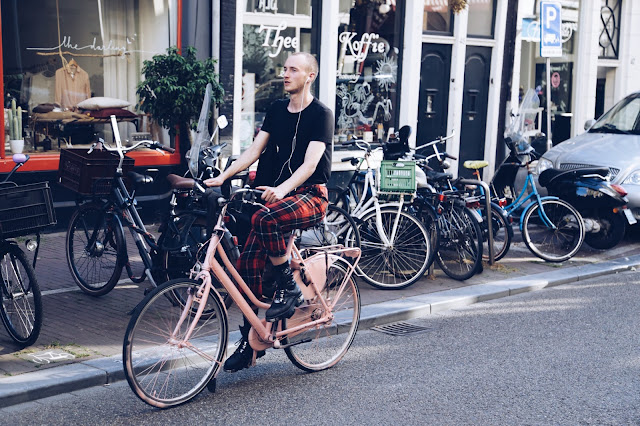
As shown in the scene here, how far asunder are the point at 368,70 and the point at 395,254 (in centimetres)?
534

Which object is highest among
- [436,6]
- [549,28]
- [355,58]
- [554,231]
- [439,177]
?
[436,6]

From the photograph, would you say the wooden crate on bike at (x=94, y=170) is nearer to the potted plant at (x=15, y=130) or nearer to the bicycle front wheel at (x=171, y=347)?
the bicycle front wheel at (x=171, y=347)

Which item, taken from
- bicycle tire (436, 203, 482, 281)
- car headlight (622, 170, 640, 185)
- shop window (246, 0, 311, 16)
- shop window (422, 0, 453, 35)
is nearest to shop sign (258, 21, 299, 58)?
shop window (246, 0, 311, 16)

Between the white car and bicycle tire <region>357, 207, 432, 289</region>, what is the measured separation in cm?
361

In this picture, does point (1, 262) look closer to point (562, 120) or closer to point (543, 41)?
point (543, 41)

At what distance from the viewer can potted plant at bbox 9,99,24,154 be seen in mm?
9617

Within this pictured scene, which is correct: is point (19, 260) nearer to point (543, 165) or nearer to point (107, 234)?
point (107, 234)

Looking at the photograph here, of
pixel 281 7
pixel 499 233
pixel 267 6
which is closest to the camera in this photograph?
pixel 499 233

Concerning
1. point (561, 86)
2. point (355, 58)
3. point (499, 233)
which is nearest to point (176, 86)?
point (355, 58)

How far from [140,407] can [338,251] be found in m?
1.61

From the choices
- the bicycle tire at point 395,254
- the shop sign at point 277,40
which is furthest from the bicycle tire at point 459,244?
the shop sign at point 277,40

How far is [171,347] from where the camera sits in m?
5.00

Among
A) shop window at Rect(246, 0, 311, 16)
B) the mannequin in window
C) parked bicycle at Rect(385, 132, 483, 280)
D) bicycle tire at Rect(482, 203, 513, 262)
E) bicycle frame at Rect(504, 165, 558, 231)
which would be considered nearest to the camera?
parked bicycle at Rect(385, 132, 483, 280)

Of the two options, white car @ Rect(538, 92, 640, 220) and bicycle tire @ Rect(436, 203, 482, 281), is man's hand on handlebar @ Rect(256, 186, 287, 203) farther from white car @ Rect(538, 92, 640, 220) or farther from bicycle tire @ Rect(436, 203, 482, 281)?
white car @ Rect(538, 92, 640, 220)
